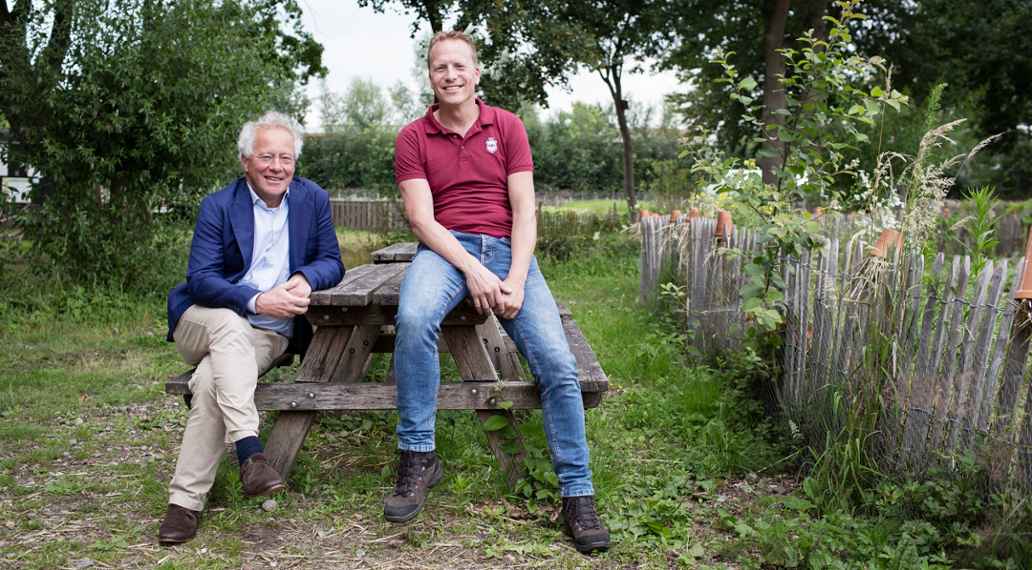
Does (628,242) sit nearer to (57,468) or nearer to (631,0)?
(631,0)

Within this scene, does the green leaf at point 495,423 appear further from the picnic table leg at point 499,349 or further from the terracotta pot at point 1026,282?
the terracotta pot at point 1026,282

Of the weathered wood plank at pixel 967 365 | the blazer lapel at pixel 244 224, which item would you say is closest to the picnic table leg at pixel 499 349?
the blazer lapel at pixel 244 224

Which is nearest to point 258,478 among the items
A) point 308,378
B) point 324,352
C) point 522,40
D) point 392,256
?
point 308,378

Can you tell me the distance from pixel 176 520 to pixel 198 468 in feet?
0.67

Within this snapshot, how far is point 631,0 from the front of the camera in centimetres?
2184

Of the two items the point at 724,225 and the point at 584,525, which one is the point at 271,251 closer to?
the point at 584,525

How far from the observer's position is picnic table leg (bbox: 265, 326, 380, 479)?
379 centimetres

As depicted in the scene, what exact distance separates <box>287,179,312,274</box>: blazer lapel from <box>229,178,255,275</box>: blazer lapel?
16cm

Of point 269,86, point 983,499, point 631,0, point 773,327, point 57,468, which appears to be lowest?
point 57,468

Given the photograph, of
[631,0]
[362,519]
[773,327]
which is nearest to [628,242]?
[631,0]

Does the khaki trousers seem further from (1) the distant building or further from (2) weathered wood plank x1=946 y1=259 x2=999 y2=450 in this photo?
(1) the distant building

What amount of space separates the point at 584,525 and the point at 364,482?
3.70 feet

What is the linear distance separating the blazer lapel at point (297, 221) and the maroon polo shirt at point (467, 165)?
447 mm

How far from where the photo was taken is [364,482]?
397 cm
